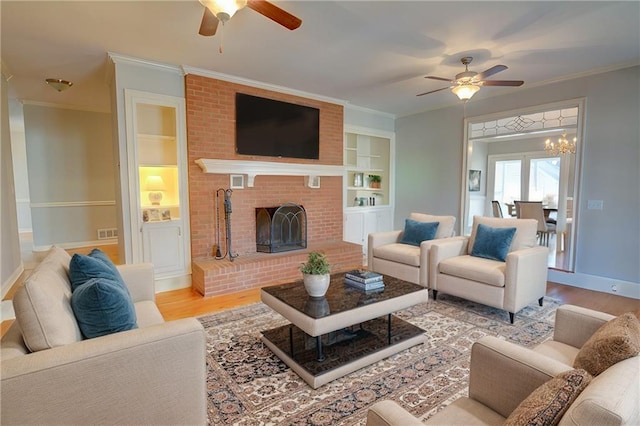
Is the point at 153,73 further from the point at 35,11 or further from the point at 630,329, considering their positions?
the point at 630,329

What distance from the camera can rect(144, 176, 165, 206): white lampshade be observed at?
4.22 meters

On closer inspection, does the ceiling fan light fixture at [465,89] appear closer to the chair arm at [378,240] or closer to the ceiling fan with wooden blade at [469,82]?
the ceiling fan with wooden blade at [469,82]

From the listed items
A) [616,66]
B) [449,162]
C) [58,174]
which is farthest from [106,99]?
[616,66]

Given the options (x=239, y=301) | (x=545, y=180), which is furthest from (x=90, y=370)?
(x=545, y=180)

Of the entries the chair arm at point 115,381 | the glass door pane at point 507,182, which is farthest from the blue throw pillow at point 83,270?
the glass door pane at point 507,182

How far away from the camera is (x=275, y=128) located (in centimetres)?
473

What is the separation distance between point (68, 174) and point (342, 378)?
6737mm

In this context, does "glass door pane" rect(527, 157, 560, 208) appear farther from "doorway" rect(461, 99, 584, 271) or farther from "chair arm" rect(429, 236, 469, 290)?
"chair arm" rect(429, 236, 469, 290)

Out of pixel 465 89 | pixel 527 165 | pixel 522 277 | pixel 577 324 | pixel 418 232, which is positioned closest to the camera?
pixel 577 324

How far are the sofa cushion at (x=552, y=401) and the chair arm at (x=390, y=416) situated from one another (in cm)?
27

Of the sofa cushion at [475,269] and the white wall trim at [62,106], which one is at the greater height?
the white wall trim at [62,106]

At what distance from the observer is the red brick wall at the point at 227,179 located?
13.4ft

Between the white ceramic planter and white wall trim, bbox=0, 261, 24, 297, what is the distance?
3.77m

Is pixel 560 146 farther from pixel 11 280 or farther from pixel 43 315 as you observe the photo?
pixel 11 280
